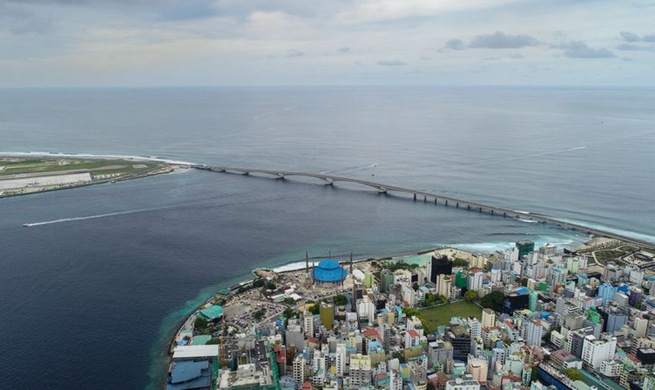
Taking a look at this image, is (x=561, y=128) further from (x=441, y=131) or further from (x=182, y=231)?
(x=182, y=231)

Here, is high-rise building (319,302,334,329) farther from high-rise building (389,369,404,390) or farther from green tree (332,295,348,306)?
high-rise building (389,369,404,390)

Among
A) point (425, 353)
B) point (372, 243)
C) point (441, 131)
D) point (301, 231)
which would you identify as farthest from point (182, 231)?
point (441, 131)

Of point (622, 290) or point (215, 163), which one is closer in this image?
point (622, 290)

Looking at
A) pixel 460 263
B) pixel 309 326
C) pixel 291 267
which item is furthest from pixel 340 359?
pixel 460 263

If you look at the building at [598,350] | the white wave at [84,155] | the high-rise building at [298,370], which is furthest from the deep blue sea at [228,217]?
the building at [598,350]

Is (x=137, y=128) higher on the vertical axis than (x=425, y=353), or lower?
higher

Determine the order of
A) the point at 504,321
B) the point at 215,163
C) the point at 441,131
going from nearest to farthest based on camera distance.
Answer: the point at 504,321 < the point at 215,163 < the point at 441,131

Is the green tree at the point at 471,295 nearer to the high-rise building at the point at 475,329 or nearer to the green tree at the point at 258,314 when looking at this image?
the high-rise building at the point at 475,329

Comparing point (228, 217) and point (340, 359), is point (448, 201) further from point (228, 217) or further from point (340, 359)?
point (340, 359)
